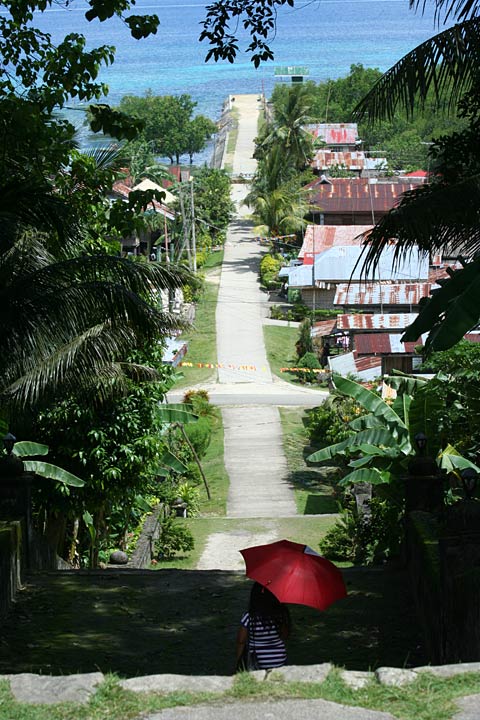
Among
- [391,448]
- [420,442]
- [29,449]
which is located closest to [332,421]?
[391,448]

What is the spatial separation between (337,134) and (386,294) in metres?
57.2

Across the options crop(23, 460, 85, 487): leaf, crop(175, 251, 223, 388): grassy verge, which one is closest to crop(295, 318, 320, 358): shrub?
crop(175, 251, 223, 388): grassy verge

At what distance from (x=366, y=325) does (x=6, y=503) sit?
96.1 feet

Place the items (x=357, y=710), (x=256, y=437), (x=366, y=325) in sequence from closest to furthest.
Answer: (x=357, y=710), (x=256, y=437), (x=366, y=325)

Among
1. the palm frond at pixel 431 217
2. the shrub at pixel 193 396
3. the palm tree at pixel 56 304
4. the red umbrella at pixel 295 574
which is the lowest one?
the shrub at pixel 193 396

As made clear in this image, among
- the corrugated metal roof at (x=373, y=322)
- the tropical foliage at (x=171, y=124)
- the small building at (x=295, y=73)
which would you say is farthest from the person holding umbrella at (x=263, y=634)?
the small building at (x=295, y=73)

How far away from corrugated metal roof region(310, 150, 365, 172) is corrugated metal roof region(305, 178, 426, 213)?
15905mm

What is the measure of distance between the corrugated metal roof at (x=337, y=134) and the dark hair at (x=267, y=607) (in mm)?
92171

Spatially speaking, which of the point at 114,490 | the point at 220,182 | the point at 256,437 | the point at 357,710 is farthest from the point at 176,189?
the point at 357,710

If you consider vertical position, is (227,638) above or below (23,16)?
below

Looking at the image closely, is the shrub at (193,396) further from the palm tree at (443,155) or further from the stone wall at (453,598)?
the stone wall at (453,598)

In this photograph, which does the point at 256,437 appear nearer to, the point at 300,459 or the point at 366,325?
the point at 300,459

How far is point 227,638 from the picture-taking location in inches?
396

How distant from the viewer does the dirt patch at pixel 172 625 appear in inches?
364
